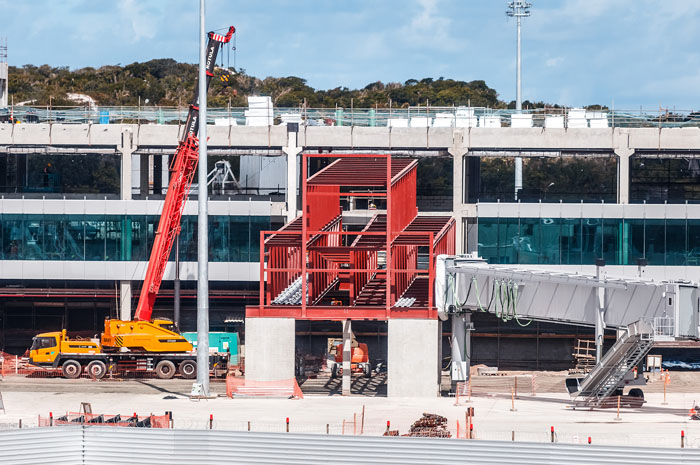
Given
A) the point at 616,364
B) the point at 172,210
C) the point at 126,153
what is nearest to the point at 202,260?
the point at 172,210

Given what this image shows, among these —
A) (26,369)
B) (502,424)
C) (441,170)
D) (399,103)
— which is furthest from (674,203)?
(399,103)

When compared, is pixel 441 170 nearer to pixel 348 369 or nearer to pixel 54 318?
pixel 54 318

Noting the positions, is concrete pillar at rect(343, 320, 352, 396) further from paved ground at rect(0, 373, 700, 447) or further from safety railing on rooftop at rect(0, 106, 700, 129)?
safety railing on rooftop at rect(0, 106, 700, 129)

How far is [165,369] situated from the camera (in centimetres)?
6575

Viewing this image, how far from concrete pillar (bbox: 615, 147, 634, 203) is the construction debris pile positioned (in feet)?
111

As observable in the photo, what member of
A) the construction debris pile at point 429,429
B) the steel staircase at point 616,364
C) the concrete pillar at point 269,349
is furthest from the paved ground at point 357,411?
the concrete pillar at point 269,349

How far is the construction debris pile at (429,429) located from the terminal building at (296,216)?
2829cm

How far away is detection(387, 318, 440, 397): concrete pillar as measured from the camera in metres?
58.6

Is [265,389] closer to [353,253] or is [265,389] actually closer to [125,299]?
[353,253]

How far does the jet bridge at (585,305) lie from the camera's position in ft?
159

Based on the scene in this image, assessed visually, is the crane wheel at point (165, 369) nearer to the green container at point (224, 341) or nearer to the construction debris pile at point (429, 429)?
the green container at point (224, 341)

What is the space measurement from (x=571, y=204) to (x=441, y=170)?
171 ft

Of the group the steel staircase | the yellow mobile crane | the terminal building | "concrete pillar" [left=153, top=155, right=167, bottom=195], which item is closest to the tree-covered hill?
"concrete pillar" [left=153, top=155, right=167, bottom=195]

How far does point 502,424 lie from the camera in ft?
159
